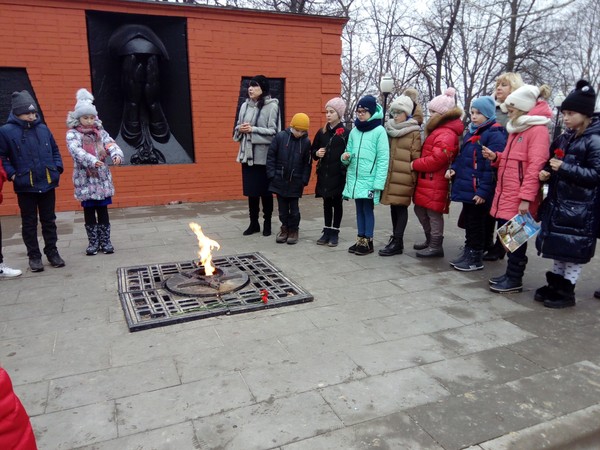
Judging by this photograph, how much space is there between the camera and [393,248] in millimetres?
5719

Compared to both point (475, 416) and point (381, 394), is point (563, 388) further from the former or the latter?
point (381, 394)

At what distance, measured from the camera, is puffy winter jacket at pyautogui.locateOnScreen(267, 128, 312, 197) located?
605 cm

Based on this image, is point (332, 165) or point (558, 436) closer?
point (558, 436)

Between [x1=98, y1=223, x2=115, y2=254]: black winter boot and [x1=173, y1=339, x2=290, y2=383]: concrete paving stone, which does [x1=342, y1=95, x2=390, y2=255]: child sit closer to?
[x1=173, y1=339, x2=290, y2=383]: concrete paving stone

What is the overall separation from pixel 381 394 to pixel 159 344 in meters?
1.68

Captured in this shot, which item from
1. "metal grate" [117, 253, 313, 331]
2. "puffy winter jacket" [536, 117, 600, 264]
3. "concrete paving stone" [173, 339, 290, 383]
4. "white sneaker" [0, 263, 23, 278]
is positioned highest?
"puffy winter jacket" [536, 117, 600, 264]

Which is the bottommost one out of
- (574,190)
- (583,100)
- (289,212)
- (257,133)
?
(289,212)

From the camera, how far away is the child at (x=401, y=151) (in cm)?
543

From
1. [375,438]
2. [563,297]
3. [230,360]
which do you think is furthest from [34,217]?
[563,297]

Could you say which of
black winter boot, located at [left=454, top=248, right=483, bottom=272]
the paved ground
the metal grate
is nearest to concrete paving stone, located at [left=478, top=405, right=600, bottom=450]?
the paved ground

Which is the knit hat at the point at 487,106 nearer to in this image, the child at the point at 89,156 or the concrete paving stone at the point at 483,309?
the concrete paving stone at the point at 483,309

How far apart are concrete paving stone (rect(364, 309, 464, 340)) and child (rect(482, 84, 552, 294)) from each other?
95 cm

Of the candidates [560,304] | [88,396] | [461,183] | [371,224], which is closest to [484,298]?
[560,304]

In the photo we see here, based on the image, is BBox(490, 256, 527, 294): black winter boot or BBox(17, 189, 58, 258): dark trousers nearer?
BBox(490, 256, 527, 294): black winter boot
